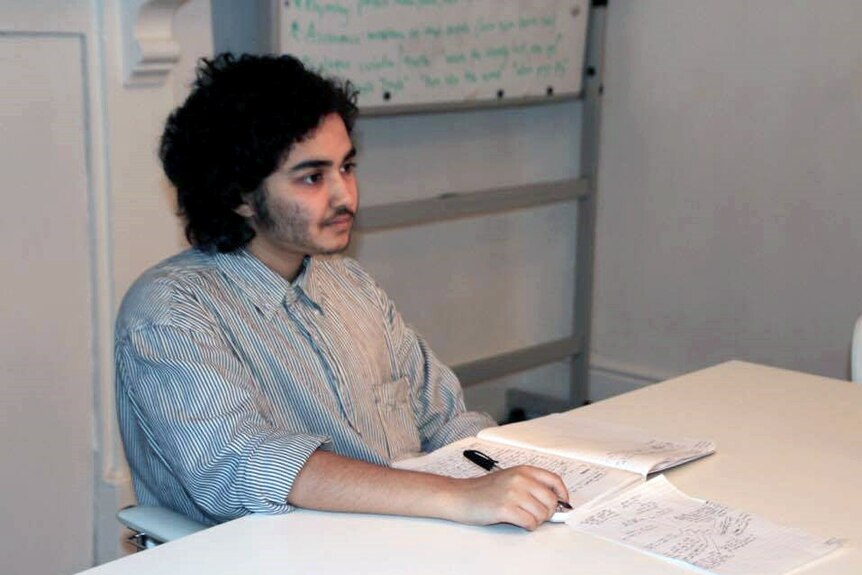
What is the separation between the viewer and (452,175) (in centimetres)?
369

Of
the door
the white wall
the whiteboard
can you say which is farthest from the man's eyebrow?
the white wall

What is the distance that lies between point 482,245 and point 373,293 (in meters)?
1.90

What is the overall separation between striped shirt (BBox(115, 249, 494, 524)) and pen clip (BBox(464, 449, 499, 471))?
18 cm

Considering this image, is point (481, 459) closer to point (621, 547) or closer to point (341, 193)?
point (621, 547)

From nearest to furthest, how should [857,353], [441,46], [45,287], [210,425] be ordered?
[210,425] < [857,353] < [45,287] < [441,46]

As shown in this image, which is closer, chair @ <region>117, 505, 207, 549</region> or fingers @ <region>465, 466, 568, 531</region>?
fingers @ <region>465, 466, 568, 531</region>

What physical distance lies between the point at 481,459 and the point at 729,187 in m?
2.40

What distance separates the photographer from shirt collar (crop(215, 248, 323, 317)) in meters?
1.78

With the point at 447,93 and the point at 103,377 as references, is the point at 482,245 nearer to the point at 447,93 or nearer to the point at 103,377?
the point at 447,93

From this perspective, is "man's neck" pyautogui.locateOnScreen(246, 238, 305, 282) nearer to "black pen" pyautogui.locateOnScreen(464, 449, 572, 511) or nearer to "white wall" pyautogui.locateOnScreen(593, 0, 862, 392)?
"black pen" pyautogui.locateOnScreen(464, 449, 572, 511)

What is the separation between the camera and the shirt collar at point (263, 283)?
1784 mm

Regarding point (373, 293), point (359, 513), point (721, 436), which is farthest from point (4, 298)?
point (721, 436)

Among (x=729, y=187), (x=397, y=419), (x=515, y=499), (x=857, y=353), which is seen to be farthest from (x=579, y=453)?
(x=729, y=187)

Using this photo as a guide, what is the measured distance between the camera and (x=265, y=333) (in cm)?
175
